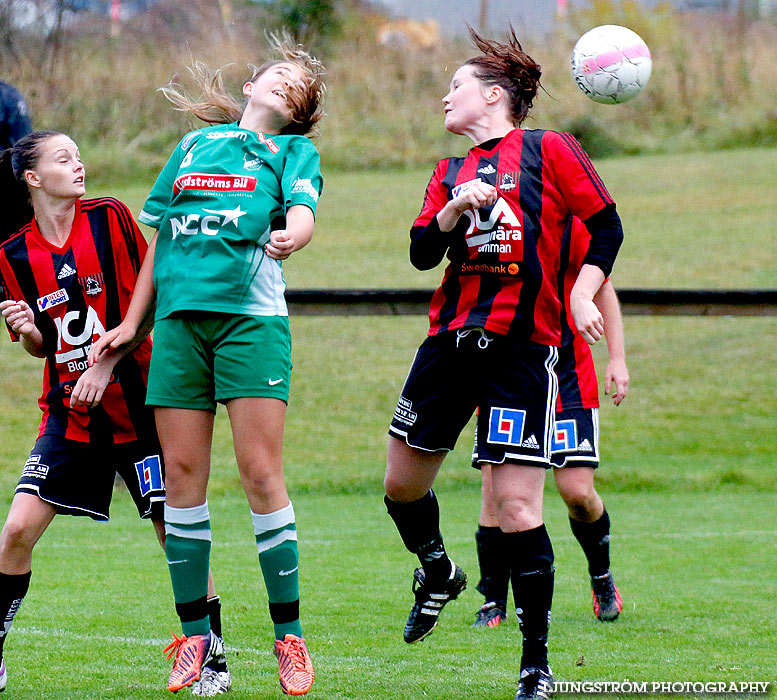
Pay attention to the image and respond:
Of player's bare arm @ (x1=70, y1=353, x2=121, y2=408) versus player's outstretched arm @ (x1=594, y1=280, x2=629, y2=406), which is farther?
Result: player's outstretched arm @ (x1=594, y1=280, x2=629, y2=406)

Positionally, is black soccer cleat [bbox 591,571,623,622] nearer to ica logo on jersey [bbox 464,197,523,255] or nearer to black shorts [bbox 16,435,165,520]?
ica logo on jersey [bbox 464,197,523,255]

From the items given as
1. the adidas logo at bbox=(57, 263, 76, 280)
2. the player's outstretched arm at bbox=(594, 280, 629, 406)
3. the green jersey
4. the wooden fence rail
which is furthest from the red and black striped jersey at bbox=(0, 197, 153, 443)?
the wooden fence rail

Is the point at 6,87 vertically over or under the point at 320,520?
over

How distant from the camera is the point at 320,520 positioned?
7020 mm

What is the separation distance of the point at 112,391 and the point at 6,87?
3.73 meters

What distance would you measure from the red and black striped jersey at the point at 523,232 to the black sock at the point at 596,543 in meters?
1.28

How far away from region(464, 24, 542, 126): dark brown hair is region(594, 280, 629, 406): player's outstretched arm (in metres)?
0.76

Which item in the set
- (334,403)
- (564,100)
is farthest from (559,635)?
(564,100)

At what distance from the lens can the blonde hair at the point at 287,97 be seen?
3.48 metres

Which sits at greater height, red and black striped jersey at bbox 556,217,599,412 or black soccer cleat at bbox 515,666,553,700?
red and black striped jersey at bbox 556,217,599,412

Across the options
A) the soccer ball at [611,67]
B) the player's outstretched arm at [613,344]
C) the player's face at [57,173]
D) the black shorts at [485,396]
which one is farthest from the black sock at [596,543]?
the player's face at [57,173]

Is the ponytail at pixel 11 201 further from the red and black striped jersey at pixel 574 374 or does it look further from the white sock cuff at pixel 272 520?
the red and black striped jersey at pixel 574 374

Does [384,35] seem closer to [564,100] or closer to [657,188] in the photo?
[564,100]

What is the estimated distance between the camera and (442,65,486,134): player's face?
3650mm
